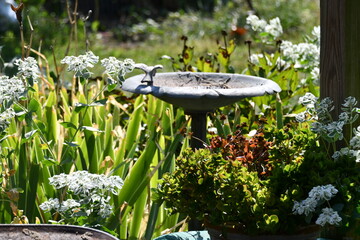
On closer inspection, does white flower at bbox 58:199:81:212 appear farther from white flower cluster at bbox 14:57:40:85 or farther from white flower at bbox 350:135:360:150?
white flower at bbox 350:135:360:150

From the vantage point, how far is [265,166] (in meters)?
3.19

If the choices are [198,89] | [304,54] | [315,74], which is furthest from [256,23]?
[198,89]

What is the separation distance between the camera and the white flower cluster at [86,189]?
290 cm

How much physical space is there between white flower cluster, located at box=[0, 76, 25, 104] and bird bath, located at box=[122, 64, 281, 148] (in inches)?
25.4

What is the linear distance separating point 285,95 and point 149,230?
160 centimetres

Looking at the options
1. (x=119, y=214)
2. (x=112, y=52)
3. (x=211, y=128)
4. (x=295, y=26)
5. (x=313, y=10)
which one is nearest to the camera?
(x=119, y=214)

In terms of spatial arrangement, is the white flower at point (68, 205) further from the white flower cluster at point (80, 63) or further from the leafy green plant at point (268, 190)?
the white flower cluster at point (80, 63)

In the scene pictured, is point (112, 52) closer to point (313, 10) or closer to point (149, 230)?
point (313, 10)

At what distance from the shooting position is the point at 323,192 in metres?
2.70

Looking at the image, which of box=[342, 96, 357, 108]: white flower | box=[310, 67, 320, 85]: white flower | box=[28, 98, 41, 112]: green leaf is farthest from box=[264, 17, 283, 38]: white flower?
box=[28, 98, 41, 112]: green leaf

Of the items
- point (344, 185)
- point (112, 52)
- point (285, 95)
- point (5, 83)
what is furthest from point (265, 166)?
point (112, 52)

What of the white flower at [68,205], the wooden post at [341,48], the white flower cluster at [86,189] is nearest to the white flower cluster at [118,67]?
the white flower cluster at [86,189]

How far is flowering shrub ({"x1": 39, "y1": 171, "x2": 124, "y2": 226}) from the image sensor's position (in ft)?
9.52

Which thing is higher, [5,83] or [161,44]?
[5,83]
